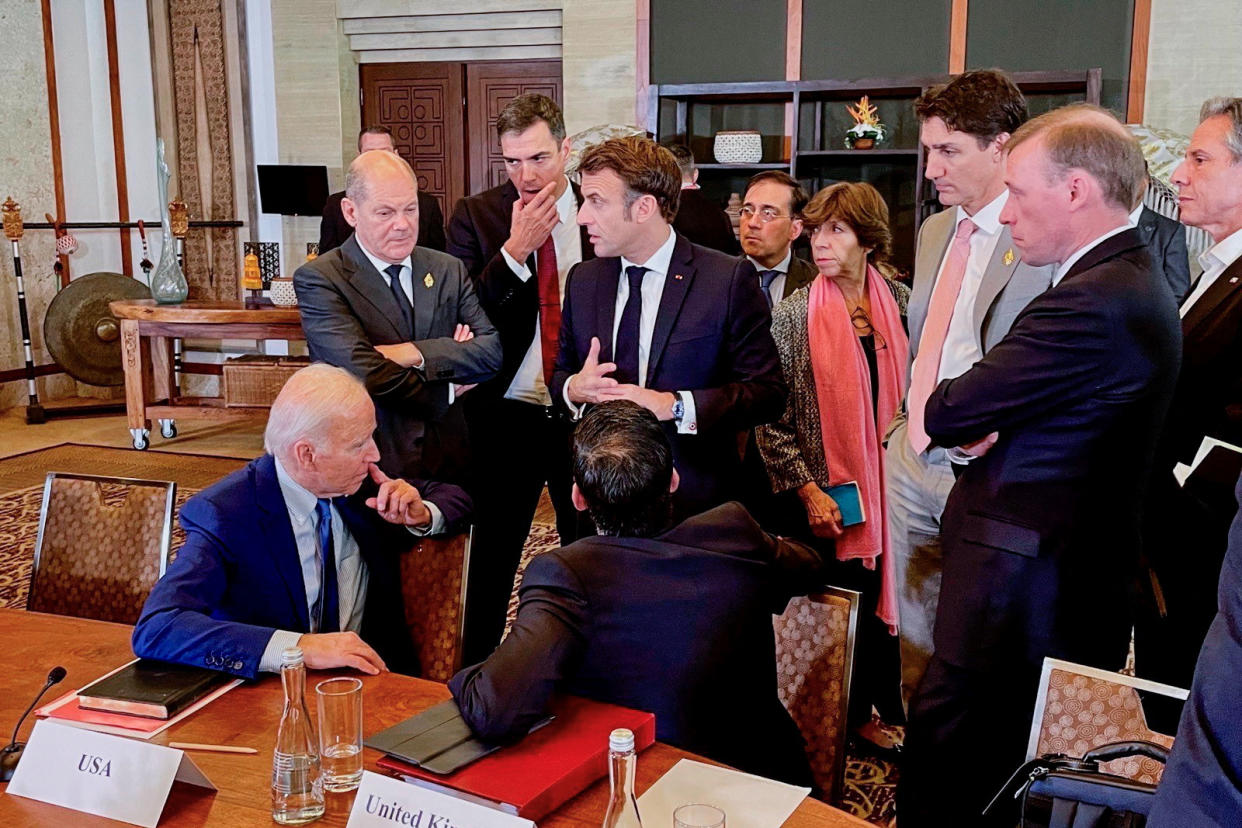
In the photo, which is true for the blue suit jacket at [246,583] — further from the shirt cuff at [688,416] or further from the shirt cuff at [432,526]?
the shirt cuff at [688,416]

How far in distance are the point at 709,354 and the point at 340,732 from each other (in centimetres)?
142

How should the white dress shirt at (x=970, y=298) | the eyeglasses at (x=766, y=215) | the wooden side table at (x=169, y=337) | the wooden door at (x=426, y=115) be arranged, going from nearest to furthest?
the white dress shirt at (x=970, y=298) < the eyeglasses at (x=766, y=215) < the wooden side table at (x=169, y=337) < the wooden door at (x=426, y=115)

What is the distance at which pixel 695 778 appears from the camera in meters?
1.44

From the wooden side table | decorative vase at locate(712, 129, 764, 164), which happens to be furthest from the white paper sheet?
decorative vase at locate(712, 129, 764, 164)

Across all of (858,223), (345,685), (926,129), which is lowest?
(345,685)

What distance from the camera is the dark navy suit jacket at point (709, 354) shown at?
2596mm

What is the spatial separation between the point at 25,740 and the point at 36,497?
472 cm

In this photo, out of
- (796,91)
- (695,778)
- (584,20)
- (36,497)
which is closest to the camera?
(695,778)

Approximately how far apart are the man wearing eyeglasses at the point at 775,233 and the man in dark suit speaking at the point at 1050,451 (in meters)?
1.47

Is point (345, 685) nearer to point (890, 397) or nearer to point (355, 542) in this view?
point (355, 542)

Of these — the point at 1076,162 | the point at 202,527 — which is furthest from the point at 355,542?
the point at 1076,162

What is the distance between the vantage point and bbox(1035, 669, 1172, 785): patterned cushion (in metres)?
1.60

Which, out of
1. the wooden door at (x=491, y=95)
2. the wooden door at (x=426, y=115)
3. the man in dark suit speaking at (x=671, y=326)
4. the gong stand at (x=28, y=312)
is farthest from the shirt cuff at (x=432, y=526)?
the wooden door at (x=426, y=115)

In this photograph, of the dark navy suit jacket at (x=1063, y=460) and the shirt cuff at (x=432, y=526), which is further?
the shirt cuff at (x=432, y=526)
